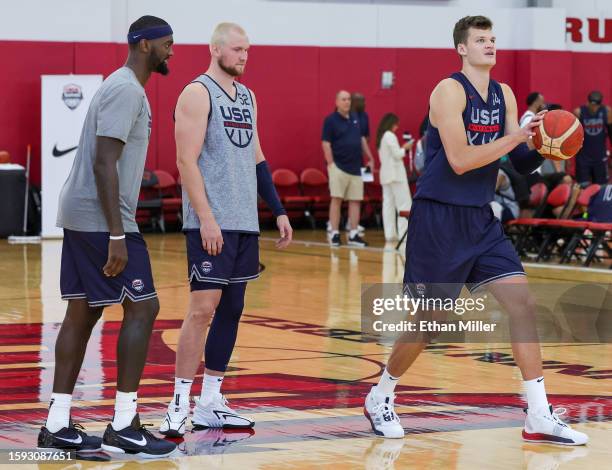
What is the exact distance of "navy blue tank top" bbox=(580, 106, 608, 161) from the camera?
20172 millimetres

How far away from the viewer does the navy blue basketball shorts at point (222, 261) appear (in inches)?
232

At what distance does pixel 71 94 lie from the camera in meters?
17.8

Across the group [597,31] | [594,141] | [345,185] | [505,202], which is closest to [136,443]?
[505,202]

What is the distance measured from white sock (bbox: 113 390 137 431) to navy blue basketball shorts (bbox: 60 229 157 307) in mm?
382


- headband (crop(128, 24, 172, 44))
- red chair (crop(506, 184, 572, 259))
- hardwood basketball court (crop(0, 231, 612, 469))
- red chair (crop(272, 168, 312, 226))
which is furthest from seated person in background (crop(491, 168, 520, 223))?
headband (crop(128, 24, 172, 44))

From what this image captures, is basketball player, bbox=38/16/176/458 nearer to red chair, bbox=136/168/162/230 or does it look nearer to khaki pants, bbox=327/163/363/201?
khaki pants, bbox=327/163/363/201

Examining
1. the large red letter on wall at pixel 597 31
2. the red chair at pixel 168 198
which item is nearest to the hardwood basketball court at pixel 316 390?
the red chair at pixel 168 198

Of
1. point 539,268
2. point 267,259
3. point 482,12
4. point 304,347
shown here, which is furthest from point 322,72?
point 304,347

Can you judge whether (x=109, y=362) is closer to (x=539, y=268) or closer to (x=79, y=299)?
(x=79, y=299)

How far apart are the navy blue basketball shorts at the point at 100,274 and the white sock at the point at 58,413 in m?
0.41

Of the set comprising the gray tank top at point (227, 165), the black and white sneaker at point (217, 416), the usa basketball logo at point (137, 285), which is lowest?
the black and white sneaker at point (217, 416)

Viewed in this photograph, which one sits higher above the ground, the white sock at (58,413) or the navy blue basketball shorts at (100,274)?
the navy blue basketball shorts at (100,274)

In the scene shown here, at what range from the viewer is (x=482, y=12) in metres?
21.3

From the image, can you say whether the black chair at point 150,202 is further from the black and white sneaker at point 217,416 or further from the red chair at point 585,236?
the black and white sneaker at point 217,416
